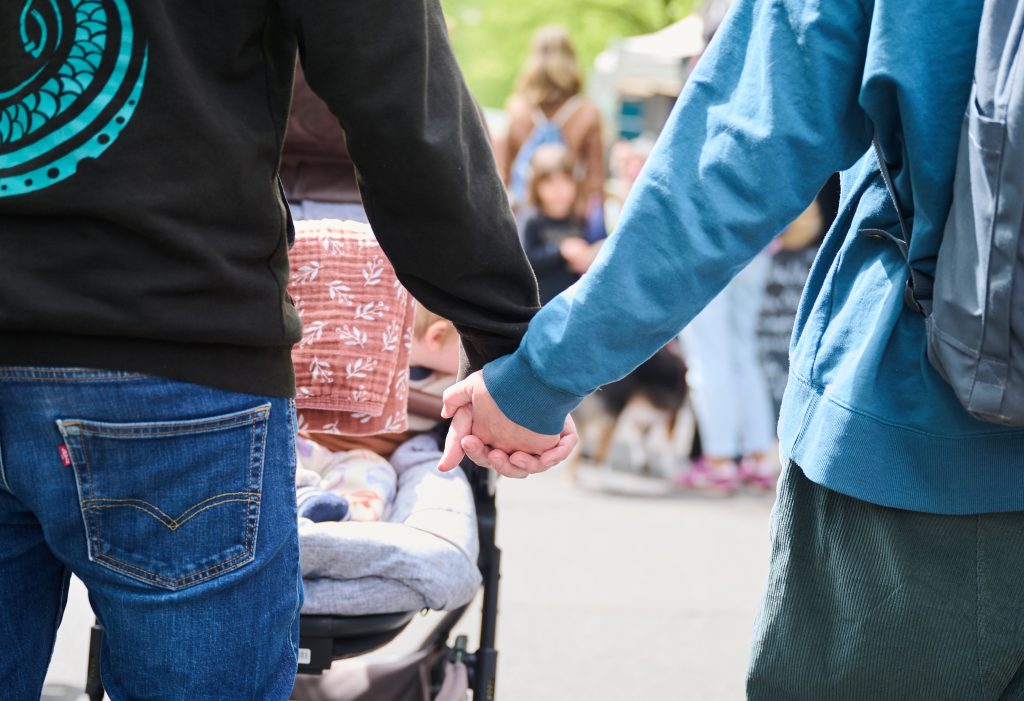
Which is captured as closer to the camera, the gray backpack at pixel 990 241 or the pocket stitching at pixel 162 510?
the gray backpack at pixel 990 241

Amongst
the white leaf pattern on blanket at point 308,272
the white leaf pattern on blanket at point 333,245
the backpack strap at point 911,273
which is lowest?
the white leaf pattern on blanket at point 308,272

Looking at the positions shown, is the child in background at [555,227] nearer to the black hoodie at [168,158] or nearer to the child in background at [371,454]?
the child in background at [371,454]

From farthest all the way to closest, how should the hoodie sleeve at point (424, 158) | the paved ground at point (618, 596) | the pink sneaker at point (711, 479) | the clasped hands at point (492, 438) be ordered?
1. the pink sneaker at point (711, 479)
2. the paved ground at point (618, 596)
3. the clasped hands at point (492, 438)
4. the hoodie sleeve at point (424, 158)

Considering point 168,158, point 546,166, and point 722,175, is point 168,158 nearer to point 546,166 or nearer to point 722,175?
point 722,175

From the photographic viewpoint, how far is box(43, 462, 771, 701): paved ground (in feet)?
13.6

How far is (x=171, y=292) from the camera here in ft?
5.24

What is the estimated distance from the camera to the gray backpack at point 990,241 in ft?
4.81

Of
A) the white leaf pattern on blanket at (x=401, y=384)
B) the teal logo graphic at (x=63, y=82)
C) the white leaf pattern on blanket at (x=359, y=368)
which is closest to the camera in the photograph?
the teal logo graphic at (x=63, y=82)

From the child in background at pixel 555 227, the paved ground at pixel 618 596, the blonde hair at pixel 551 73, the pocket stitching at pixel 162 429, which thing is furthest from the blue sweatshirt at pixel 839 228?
the blonde hair at pixel 551 73

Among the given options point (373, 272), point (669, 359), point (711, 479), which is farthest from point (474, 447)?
point (669, 359)

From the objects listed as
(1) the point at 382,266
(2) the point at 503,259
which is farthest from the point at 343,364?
(2) the point at 503,259

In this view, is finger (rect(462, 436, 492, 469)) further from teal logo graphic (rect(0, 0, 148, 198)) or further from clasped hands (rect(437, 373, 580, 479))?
teal logo graphic (rect(0, 0, 148, 198))

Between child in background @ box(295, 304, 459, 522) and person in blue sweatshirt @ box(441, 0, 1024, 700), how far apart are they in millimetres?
1067

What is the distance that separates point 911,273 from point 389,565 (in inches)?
51.1
